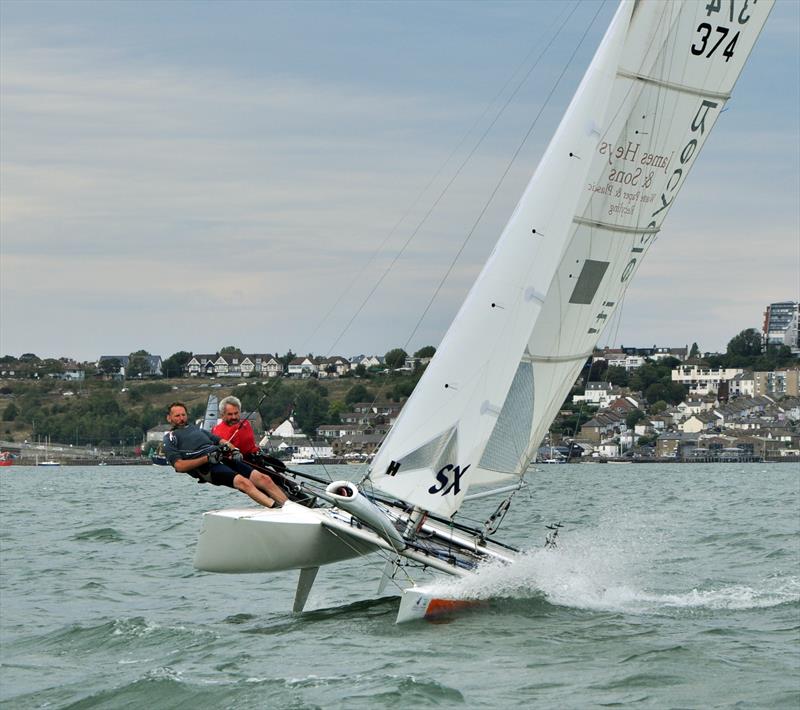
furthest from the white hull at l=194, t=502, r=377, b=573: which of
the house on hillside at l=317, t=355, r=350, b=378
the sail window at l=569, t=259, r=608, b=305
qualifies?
the house on hillside at l=317, t=355, r=350, b=378

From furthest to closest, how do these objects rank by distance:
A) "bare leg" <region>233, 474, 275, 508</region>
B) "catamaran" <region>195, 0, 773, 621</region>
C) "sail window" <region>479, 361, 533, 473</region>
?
"sail window" <region>479, 361, 533, 473</region> < "bare leg" <region>233, 474, 275, 508</region> < "catamaran" <region>195, 0, 773, 621</region>

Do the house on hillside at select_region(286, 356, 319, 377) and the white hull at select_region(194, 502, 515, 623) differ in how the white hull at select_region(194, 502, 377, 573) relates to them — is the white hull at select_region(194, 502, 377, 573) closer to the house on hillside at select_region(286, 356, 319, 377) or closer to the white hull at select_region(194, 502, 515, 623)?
the white hull at select_region(194, 502, 515, 623)

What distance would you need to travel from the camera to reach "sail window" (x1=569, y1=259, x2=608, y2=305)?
11.5 metres

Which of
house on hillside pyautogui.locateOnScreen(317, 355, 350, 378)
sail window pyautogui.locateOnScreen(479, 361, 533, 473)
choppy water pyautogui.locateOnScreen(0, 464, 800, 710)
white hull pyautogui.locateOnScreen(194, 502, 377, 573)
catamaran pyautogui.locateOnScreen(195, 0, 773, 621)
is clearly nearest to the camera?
choppy water pyautogui.locateOnScreen(0, 464, 800, 710)

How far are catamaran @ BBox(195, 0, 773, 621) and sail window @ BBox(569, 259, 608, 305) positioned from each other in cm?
1

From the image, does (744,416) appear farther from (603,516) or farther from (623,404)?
(603,516)

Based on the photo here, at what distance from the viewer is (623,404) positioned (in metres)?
105

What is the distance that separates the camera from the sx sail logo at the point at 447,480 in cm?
1082

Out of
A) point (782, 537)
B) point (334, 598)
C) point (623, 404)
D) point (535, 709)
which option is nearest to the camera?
point (535, 709)

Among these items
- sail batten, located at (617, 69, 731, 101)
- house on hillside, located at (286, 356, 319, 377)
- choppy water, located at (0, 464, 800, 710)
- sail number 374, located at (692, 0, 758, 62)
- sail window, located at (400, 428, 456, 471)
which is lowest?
choppy water, located at (0, 464, 800, 710)

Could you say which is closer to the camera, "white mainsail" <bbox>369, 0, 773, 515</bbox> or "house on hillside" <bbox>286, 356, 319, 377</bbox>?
"white mainsail" <bbox>369, 0, 773, 515</bbox>

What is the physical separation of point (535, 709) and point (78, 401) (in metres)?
100

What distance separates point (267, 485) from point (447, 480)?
1352 mm

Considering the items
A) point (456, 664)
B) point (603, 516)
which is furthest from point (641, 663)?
point (603, 516)
